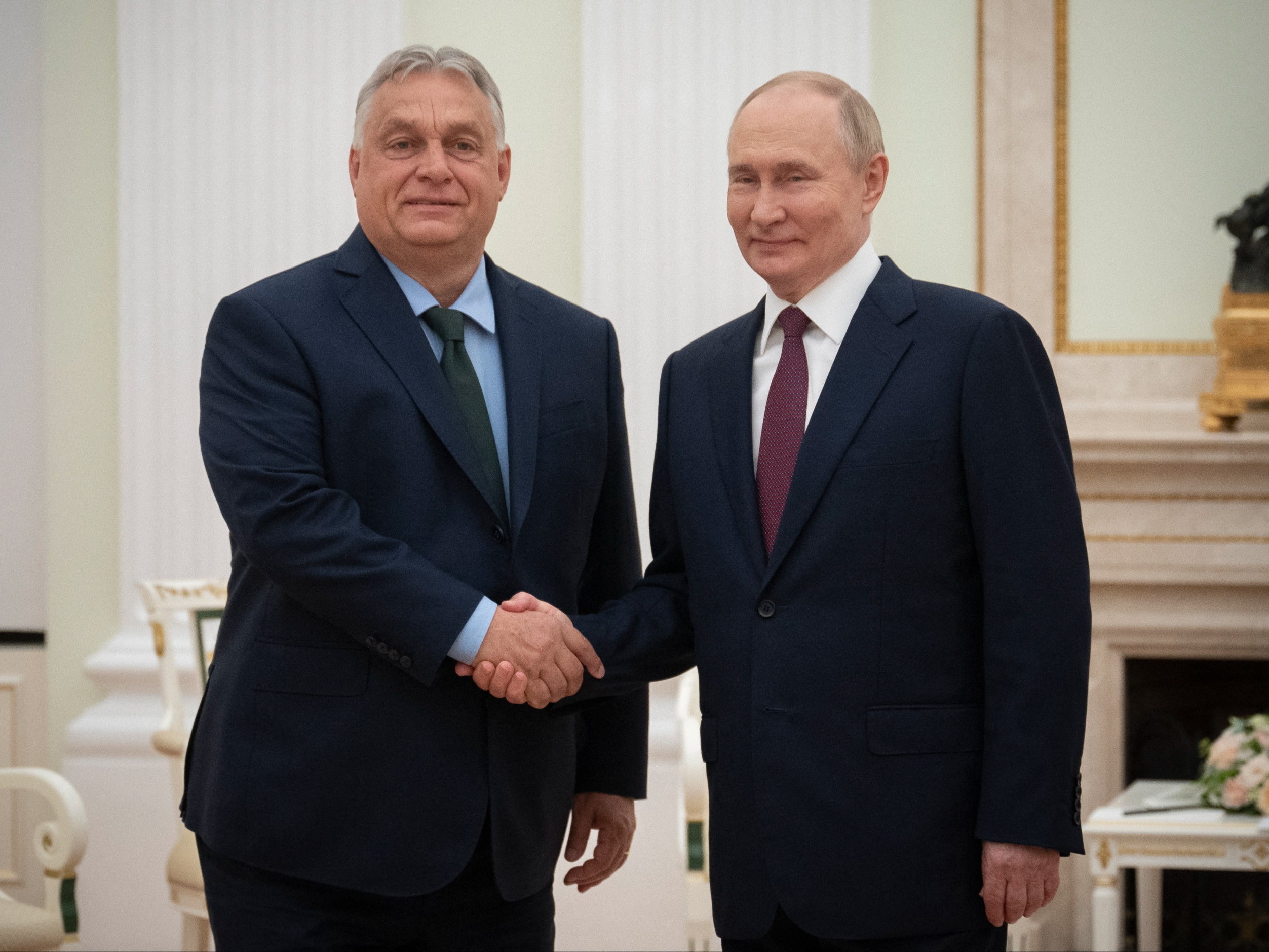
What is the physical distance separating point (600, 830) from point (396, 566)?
0.70 metres

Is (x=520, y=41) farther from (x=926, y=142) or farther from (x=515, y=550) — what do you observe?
(x=515, y=550)

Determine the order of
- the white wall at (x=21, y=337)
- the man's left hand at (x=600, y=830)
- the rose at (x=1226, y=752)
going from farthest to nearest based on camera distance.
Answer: the white wall at (x=21, y=337) < the rose at (x=1226, y=752) < the man's left hand at (x=600, y=830)

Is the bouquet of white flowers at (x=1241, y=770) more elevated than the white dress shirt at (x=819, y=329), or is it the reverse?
the white dress shirt at (x=819, y=329)

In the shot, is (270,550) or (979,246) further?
(979,246)

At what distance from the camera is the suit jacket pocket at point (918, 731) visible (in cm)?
174

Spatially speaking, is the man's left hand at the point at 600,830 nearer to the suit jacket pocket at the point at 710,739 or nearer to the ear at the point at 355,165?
the suit jacket pocket at the point at 710,739

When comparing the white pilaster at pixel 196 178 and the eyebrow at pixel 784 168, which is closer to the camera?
the eyebrow at pixel 784 168

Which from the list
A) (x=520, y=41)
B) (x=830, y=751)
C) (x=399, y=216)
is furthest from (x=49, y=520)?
(x=830, y=751)

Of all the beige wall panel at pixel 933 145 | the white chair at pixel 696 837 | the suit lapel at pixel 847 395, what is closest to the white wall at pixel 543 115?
the beige wall panel at pixel 933 145

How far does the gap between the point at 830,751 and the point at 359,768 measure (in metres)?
0.65

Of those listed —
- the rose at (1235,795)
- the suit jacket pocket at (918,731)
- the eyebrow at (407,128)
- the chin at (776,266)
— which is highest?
the eyebrow at (407,128)

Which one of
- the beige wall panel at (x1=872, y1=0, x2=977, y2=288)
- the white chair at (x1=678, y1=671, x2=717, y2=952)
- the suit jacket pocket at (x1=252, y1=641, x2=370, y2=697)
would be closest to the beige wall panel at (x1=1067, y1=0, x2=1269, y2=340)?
the beige wall panel at (x1=872, y1=0, x2=977, y2=288)

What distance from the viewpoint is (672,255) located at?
4.31 metres

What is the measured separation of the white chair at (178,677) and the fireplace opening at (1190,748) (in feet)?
9.62
